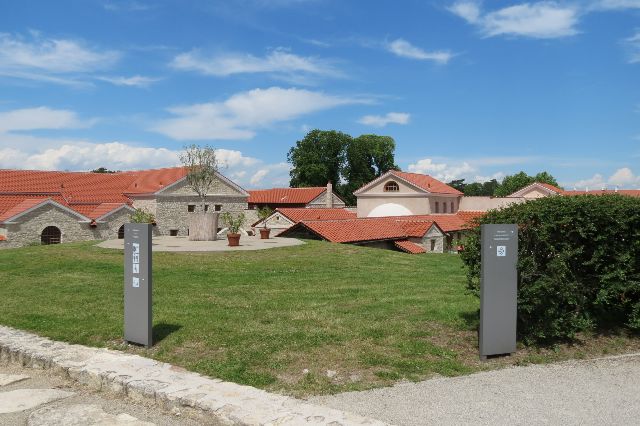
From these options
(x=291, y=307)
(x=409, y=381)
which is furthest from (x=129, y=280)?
(x=409, y=381)

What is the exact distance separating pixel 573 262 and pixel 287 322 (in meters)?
4.03

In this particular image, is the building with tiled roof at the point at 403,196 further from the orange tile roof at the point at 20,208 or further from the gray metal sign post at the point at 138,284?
the gray metal sign post at the point at 138,284

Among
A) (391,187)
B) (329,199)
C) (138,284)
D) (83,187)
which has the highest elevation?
(391,187)

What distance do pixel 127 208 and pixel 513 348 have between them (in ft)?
141

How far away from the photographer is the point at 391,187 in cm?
5797

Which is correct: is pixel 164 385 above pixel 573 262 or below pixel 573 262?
below

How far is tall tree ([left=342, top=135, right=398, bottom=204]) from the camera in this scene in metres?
88.6

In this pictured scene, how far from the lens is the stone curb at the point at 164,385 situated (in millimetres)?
4555

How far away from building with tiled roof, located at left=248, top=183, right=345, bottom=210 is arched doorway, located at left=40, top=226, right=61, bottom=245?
2865 cm

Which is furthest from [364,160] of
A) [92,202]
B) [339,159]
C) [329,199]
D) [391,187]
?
[92,202]

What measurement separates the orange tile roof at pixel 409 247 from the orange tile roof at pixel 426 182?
21.9 m

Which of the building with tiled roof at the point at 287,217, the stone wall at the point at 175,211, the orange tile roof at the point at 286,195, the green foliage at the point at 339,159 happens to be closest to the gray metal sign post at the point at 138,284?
the building with tiled roof at the point at 287,217

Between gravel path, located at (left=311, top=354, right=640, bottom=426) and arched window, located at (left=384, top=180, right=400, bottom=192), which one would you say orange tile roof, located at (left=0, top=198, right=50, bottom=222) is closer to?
arched window, located at (left=384, top=180, right=400, bottom=192)

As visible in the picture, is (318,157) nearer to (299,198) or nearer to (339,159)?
(339,159)
